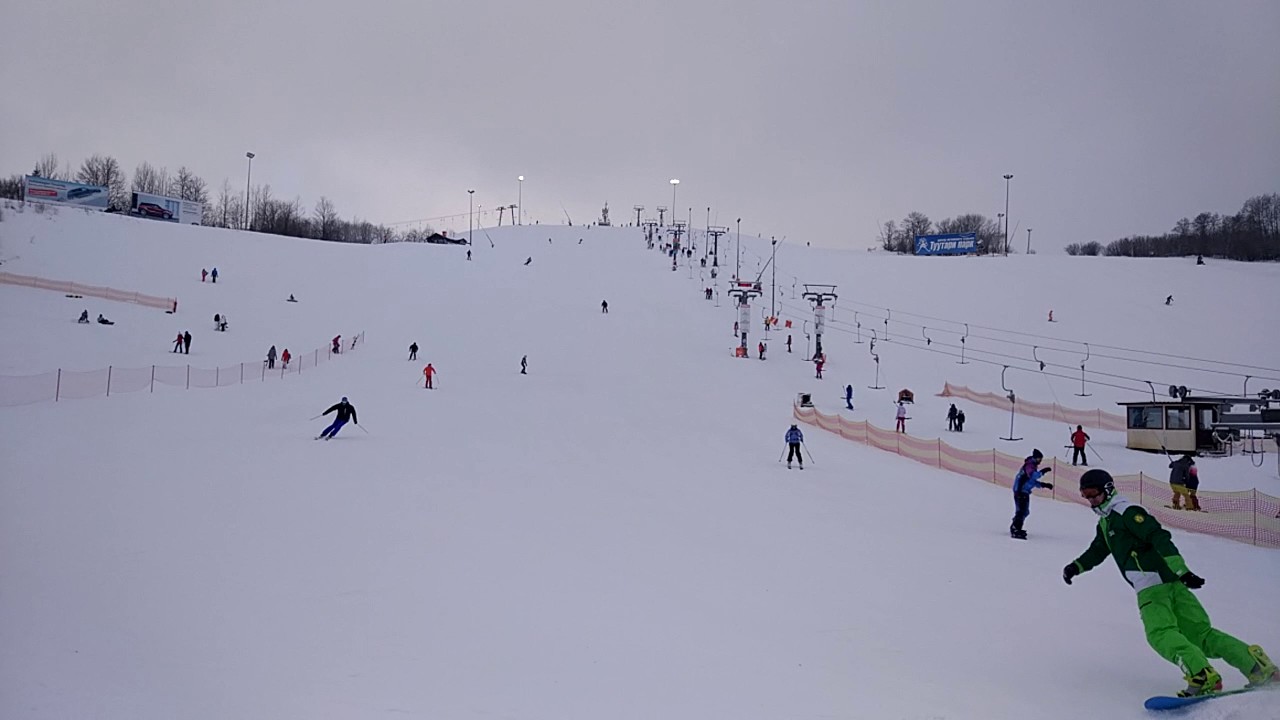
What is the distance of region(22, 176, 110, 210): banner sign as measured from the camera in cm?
6788

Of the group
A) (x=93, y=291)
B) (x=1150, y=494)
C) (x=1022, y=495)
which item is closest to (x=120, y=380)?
(x=93, y=291)

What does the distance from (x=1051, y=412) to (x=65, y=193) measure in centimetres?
7671

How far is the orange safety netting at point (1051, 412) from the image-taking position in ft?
99.3

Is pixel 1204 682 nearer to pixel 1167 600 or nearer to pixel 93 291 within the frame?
pixel 1167 600

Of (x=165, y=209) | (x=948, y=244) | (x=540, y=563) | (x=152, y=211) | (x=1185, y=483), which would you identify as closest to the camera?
(x=540, y=563)

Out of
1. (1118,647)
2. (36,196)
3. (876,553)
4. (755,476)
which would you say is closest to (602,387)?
(755,476)

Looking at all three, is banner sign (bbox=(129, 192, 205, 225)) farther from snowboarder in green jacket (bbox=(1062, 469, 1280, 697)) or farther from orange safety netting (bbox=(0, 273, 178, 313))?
snowboarder in green jacket (bbox=(1062, 469, 1280, 697))

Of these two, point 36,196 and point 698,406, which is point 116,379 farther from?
point 36,196

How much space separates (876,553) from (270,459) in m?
11.6

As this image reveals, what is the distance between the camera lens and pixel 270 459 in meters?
16.3

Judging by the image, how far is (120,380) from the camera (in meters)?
27.2

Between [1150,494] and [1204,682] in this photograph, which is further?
[1150,494]

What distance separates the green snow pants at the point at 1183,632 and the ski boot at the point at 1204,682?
44 mm

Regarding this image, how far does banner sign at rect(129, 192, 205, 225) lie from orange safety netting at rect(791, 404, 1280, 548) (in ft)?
243
